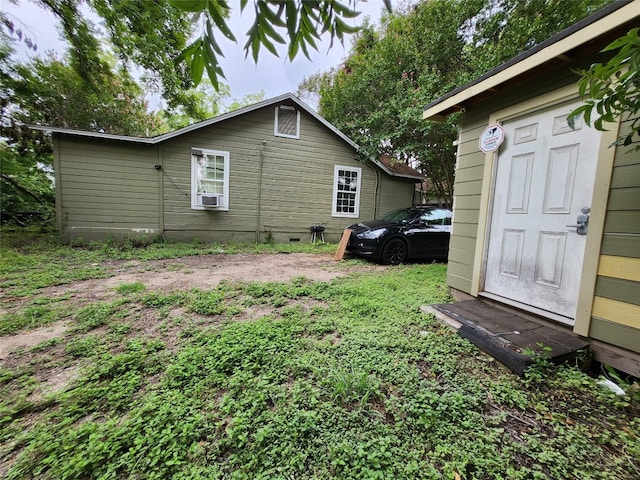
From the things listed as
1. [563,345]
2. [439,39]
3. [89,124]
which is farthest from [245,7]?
[89,124]

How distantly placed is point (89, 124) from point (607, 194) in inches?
717

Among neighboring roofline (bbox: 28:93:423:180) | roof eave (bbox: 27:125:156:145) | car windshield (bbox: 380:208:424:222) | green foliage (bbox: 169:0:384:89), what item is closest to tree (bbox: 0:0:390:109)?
green foliage (bbox: 169:0:384:89)

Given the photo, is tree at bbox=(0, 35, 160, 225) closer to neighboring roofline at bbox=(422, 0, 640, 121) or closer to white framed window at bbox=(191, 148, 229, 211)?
white framed window at bbox=(191, 148, 229, 211)

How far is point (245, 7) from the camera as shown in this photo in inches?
29.5

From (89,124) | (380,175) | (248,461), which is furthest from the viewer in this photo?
(89,124)

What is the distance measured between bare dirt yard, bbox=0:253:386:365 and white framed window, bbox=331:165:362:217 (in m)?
3.17

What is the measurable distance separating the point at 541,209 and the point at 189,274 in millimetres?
5131

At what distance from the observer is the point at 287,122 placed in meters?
8.42

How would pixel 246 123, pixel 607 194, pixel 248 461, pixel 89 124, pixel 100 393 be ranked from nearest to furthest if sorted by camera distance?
1. pixel 248 461
2. pixel 100 393
3. pixel 607 194
4. pixel 246 123
5. pixel 89 124

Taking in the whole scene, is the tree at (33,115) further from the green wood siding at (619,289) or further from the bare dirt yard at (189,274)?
the green wood siding at (619,289)

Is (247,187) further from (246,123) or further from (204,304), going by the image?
(204,304)

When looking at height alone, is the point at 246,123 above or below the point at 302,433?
above

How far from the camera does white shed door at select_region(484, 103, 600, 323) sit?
2230 millimetres

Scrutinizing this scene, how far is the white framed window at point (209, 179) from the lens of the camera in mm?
7629
